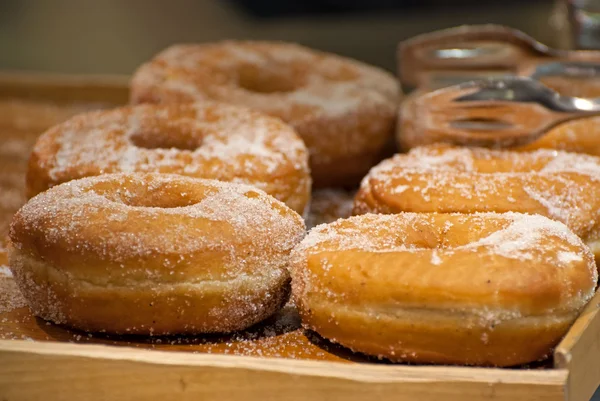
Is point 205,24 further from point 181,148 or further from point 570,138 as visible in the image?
point 570,138

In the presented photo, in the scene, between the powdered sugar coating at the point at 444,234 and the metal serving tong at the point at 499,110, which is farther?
the metal serving tong at the point at 499,110

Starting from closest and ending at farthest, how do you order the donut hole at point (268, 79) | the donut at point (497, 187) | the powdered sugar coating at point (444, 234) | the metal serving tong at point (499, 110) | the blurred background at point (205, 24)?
1. the powdered sugar coating at point (444, 234)
2. the donut at point (497, 187)
3. the metal serving tong at point (499, 110)
4. the donut hole at point (268, 79)
5. the blurred background at point (205, 24)

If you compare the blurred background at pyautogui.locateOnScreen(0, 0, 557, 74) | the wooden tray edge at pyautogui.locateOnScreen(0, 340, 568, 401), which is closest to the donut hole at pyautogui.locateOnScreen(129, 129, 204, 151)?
the wooden tray edge at pyautogui.locateOnScreen(0, 340, 568, 401)

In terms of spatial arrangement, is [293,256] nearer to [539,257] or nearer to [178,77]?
[539,257]

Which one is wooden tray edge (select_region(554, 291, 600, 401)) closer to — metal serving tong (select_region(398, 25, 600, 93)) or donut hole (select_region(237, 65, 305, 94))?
metal serving tong (select_region(398, 25, 600, 93))

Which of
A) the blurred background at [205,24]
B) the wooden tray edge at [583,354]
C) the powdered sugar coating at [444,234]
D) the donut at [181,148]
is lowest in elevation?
the blurred background at [205,24]

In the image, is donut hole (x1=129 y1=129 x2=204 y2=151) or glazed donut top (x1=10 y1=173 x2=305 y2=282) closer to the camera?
glazed donut top (x1=10 y1=173 x2=305 y2=282)

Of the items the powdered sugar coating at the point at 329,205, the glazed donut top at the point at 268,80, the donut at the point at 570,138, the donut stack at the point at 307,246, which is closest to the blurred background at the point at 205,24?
the glazed donut top at the point at 268,80

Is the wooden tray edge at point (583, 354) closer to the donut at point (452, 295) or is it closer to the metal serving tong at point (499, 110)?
the donut at point (452, 295)
